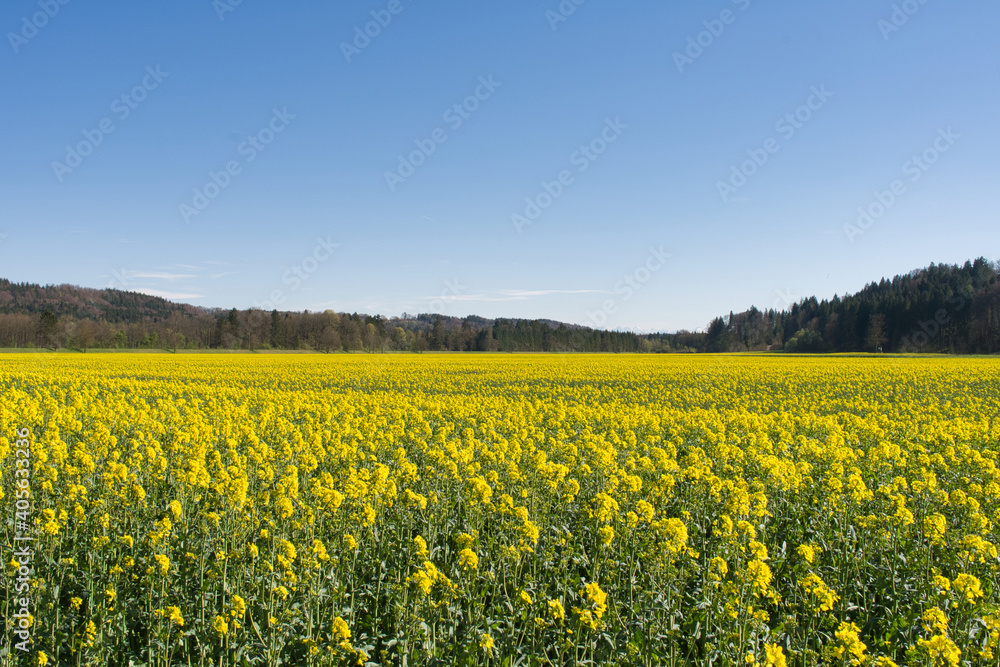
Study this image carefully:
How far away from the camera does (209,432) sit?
10.0 metres

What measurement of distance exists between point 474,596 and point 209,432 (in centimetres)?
673

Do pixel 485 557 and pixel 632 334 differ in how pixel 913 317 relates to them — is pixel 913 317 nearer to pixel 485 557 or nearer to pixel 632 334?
pixel 632 334

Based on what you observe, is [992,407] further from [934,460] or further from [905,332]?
[905,332]

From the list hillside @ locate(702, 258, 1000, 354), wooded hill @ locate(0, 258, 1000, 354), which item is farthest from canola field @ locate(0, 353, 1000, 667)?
hillside @ locate(702, 258, 1000, 354)

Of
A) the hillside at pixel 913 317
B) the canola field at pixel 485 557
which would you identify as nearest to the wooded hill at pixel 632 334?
the hillside at pixel 913 317

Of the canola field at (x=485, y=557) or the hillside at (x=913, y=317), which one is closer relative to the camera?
the canola field at (x=485, y=557)

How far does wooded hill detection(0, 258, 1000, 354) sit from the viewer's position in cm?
8519

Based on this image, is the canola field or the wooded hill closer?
the canola field

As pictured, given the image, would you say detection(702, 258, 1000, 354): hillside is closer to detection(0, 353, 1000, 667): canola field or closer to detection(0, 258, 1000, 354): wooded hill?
detection(0, 258, 1000, 354): wooded hill

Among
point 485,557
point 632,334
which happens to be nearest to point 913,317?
point 632,334

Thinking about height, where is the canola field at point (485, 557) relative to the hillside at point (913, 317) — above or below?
below

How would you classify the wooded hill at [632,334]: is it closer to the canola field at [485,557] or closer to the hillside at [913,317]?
the hillside at [913,317]

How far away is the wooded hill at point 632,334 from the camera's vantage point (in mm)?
85188

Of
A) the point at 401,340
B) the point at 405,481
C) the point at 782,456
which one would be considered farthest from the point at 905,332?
the point at 405,481
